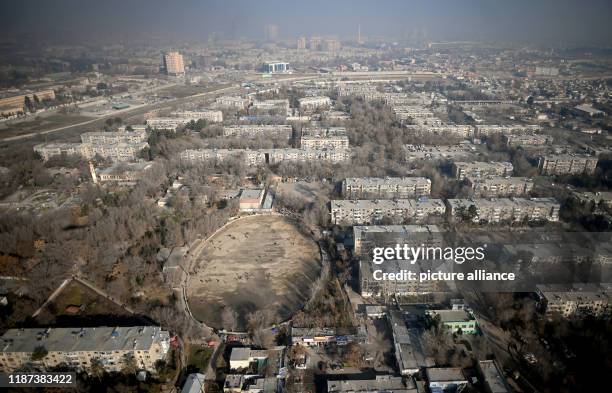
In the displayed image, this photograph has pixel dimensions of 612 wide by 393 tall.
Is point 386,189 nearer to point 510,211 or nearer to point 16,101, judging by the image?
point 510,211

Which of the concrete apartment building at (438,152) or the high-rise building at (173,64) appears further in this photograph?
the high-rise building at (173,64)

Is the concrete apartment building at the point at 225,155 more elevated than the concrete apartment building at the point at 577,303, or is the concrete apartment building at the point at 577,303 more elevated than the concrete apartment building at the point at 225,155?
the concrete apartment building at the point at 225,155

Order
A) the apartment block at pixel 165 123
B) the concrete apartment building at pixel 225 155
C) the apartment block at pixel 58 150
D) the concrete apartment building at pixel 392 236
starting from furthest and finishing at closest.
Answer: the apartment block at pixel 165 123 → the apartment block at pixel 58 150 → the concrete apartment building at pixel 225 155 → the concrete apartment building at pixel 392 236

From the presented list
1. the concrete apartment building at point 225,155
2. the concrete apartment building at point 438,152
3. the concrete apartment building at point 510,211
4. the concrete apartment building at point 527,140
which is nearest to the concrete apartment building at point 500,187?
the concrete apartment building at point 510,211

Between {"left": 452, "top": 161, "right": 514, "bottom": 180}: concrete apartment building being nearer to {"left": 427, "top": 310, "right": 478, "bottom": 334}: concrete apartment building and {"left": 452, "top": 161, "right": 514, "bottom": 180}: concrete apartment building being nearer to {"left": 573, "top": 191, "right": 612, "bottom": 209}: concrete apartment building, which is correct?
{"left": 573, "top": 191, "right": 612, "bottom": 209}: concrete apartment building

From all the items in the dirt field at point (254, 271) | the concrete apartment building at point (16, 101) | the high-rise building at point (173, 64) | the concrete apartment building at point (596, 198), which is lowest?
the dirt field at point (254, 271)

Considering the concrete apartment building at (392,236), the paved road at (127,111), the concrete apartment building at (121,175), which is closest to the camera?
the concrete apartment building at (392,236)

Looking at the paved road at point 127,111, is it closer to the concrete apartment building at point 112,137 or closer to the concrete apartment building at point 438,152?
the concrete apartment building at point 112,137

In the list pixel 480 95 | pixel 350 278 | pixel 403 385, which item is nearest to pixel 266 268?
pixel 350 278
